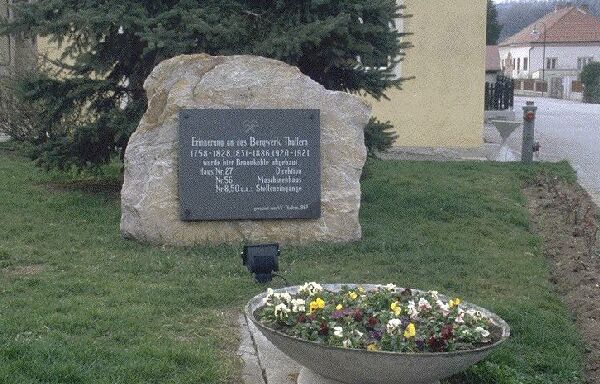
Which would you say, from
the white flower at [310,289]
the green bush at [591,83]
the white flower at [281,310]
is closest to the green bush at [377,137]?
the white flower at [310,289]

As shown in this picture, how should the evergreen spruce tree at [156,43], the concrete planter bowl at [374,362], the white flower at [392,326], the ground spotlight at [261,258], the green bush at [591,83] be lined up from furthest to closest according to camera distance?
the green bush at [591,83]
the evergreen spruce tree at [156,43]
the ground spotlight at [261,258]
the white flower at [392,326]
the concrete planter bowl at [374,362]

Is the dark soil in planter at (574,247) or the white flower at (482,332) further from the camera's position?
the dark soil in planter at (574,247)

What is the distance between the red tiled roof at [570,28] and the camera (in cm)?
8288

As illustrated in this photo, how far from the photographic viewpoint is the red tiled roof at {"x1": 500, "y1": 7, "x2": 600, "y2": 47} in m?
82.9

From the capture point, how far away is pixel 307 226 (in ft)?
26.1

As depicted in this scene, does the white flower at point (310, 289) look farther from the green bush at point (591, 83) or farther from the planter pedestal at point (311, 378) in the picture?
the green bush at point (591, 83)

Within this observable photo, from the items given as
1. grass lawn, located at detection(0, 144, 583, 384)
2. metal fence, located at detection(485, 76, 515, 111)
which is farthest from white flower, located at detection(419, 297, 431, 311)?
metal fence, located at detection(485, 76, 515, 111)

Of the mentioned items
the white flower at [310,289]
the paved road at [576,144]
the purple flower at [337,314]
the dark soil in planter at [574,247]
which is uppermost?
the white flower at [310,289]

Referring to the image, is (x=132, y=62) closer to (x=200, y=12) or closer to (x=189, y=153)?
(x=200, y=12)

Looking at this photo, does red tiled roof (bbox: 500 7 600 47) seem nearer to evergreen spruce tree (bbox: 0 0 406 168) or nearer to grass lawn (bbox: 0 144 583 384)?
grass lawn (bbox: 0 144 583 384)

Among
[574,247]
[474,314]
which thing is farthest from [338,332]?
[574,247]

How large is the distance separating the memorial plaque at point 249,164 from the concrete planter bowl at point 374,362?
138 inches

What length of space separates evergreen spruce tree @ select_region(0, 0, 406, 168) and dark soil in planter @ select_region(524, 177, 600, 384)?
2424 millimetres

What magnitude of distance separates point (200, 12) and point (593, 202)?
18.9 ft
